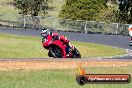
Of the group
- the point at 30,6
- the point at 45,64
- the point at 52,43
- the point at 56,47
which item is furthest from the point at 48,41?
the point at 30,6

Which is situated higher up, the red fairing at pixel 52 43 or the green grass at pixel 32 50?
the red fairing at pixel 52 43

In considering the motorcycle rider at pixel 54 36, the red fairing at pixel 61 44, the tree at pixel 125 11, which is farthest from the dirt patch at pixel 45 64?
the tree at pixel 125 11

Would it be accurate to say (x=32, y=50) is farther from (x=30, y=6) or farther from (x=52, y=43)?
(x=30, y=6)

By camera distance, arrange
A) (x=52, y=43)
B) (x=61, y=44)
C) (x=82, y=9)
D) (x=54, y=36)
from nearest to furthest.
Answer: (x=52, y=43) < (x=54, y=36) < (x=61, y=44) < (x=82, y=9)

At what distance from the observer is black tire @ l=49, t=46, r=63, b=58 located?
68.6 ft

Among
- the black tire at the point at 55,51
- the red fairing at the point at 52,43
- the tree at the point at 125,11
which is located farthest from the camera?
the tree at the point at 125,11

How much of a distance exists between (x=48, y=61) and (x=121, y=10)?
42923 mm

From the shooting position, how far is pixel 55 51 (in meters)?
21.1

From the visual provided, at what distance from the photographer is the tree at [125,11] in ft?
184

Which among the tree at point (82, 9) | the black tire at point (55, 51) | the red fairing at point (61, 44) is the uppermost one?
the red fairing at point (61, 44)

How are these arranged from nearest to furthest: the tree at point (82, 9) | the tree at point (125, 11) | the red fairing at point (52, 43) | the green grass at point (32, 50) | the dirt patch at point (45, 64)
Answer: the dirt patch at point (45, 64)
the red fairing at point (52, 43)
the green grass at point (32, 50)
the tree at point (125, 11)
the tree at point (82, 9)

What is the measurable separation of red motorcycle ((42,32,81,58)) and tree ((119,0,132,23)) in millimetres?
35912

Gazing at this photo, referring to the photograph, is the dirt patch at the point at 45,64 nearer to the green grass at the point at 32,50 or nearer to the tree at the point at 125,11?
the green grass at the point at 32,50

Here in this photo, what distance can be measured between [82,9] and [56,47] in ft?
125
